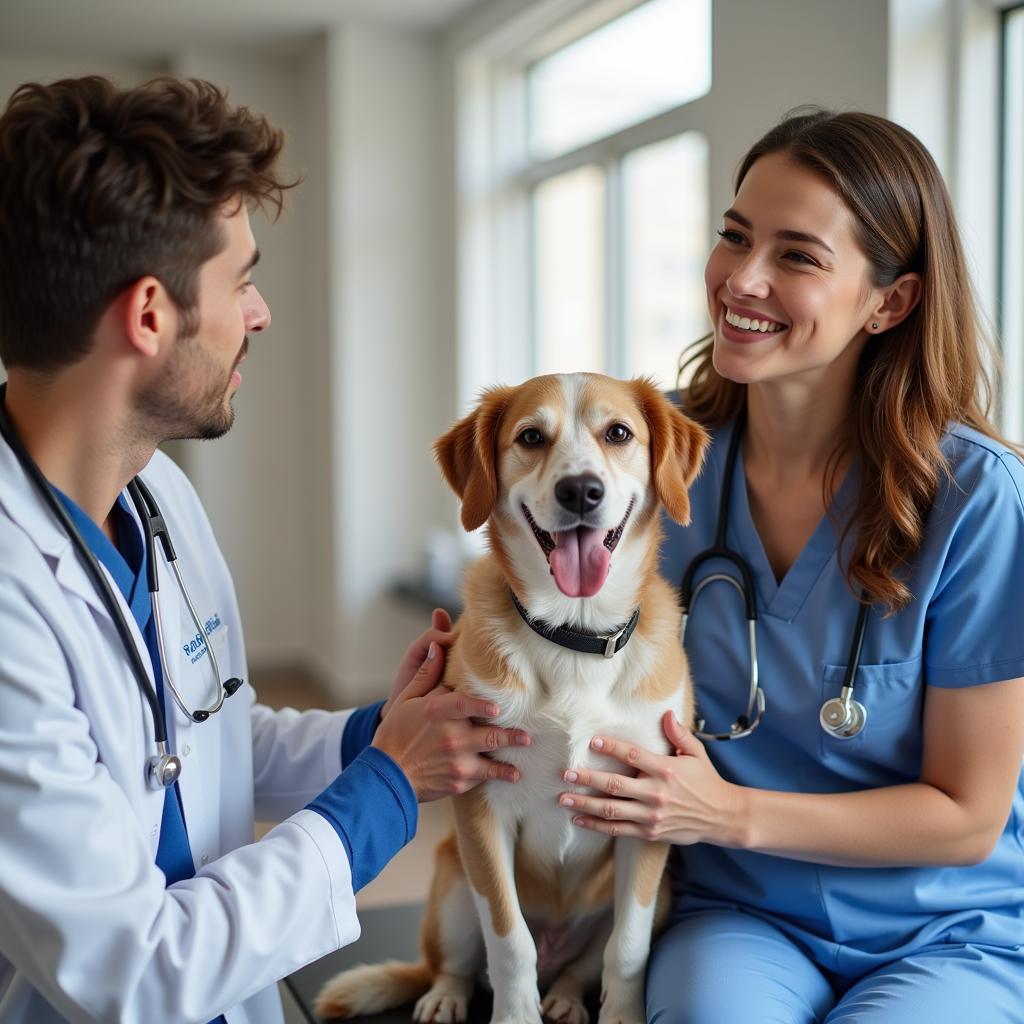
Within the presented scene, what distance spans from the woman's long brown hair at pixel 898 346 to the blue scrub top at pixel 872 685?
0.04 metres

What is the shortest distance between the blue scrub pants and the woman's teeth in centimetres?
83

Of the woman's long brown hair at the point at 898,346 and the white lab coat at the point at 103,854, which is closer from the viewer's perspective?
the white lab coat at the point at 103,854

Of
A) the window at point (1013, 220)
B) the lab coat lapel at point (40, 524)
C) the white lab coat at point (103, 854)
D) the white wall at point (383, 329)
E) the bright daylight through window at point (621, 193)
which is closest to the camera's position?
the white lab coat at point (103, 854)

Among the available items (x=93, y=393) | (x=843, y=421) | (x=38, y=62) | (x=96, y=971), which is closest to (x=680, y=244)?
(x=843, y=421)

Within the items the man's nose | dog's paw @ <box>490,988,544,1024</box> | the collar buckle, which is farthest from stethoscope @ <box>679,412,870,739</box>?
the man's nose

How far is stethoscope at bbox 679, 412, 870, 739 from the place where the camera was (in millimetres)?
1415

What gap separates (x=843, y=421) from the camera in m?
1.59

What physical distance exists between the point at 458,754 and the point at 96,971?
47 cm

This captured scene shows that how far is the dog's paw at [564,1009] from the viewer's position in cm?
146

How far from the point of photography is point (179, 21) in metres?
5.03

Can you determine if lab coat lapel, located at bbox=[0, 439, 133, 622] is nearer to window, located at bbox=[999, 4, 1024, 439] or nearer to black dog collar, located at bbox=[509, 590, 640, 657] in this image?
black dog collar, located at bbox=[509, 590, 640, 657]

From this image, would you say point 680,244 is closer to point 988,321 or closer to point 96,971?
point 988,321

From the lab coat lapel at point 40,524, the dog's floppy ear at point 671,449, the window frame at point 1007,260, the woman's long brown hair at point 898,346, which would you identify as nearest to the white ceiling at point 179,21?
the window frame at point 1007,260

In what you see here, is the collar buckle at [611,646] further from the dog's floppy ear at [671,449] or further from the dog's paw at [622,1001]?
the dog's paw at [622,1001]
